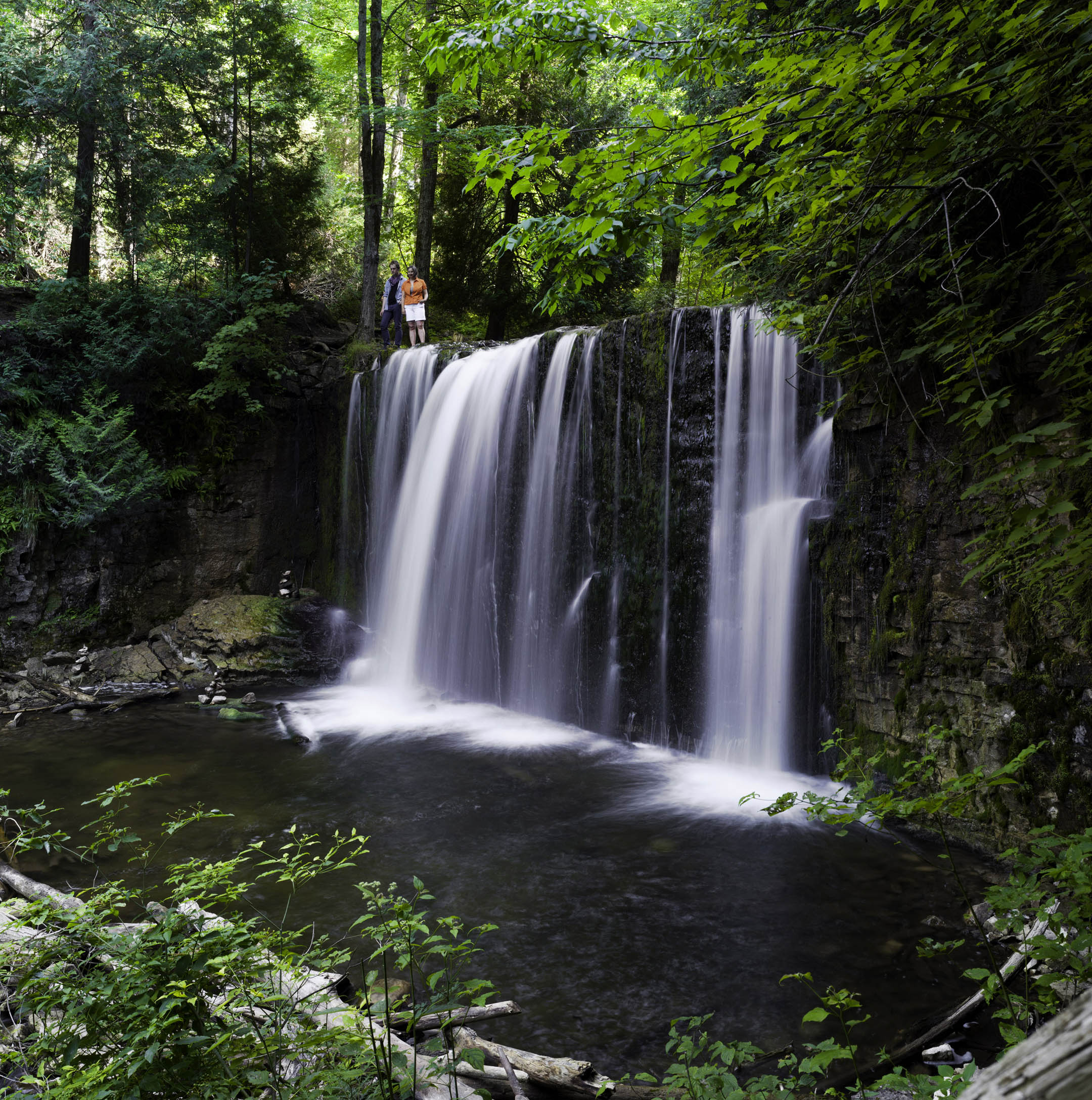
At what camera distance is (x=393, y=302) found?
13.4 meters

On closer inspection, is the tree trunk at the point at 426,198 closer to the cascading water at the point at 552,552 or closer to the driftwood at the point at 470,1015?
the cascading water at the point at 552,552

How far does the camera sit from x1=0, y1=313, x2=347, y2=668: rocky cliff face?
11.2 meters

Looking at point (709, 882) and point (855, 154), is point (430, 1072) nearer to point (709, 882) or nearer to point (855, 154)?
point (709, 882)

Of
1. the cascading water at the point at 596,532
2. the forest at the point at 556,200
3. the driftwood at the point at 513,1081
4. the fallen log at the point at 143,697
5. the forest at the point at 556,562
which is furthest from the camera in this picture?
the fallen log at the point at 143,697

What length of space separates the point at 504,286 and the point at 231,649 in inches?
346

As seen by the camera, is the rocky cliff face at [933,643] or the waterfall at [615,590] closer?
the rocky cliff face at [933,643]

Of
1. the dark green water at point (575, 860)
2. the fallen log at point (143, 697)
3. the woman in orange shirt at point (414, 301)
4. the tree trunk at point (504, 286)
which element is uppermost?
the tree trunk at point (504, 286)

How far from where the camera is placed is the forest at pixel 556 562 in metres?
2.67

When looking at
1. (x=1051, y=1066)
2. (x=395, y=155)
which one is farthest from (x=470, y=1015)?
(x=395, y=155)

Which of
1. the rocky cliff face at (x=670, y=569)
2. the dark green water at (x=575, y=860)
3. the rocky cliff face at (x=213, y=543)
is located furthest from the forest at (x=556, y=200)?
the dark green water at (x=575, y=860)

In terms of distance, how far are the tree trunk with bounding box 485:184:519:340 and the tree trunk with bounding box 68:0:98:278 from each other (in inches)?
272

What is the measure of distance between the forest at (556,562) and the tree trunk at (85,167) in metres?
0.07

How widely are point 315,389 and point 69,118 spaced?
16.8 ft

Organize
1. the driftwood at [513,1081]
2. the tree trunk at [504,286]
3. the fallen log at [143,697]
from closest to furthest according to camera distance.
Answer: the driftwood at [513,1081] → the fallen log at [143,697] → the tree trunk at [504,286]
